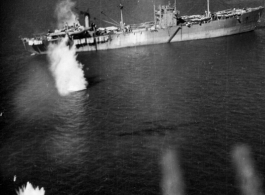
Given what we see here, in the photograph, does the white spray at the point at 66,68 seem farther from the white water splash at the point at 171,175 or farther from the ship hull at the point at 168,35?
the white water splash at the point at 171,175

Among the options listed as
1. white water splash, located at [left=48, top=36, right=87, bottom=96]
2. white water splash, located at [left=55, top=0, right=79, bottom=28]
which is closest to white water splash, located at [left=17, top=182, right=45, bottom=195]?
white water splash, located at [left=48, top=36, right=87, bottom=96]

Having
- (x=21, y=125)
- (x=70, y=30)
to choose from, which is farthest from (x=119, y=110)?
(x=70, y=30)

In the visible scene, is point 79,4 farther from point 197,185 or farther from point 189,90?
point 197,185

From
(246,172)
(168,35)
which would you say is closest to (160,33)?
(168,35)

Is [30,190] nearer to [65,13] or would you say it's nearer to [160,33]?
[160,33]

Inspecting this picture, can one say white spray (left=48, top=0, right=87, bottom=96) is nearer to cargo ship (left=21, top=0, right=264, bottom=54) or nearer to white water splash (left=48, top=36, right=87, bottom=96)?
white water splash (left=48, top=36, right=87, bottom=96)
